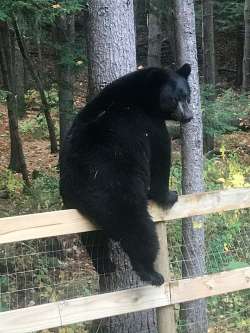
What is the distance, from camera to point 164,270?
4016mm

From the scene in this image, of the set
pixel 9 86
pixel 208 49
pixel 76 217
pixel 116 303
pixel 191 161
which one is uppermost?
pixel 208 49

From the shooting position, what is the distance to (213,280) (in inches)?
165

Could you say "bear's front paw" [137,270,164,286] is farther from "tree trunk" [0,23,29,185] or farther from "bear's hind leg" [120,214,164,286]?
"tree trunk" [0,23,29,185]

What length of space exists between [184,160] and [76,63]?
3.98 metres

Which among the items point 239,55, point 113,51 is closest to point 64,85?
point 113,51

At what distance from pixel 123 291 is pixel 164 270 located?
1.19 ft

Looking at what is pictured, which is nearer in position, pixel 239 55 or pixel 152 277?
pixel 152 277

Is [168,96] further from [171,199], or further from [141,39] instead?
[141,39]

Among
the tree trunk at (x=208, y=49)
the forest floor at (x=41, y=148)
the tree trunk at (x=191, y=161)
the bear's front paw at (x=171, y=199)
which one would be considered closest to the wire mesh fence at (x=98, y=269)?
the tree trunk at (x=191, y=161)

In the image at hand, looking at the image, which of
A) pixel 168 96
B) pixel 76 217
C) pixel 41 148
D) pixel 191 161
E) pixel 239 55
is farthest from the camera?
pixel 239 55

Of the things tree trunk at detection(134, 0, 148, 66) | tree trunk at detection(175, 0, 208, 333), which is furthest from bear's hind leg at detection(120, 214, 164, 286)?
tree trunk at detection(134, 0, 148, 66)

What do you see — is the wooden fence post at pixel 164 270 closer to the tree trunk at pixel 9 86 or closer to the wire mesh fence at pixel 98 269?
the wire mesh fence at pixel 98 269

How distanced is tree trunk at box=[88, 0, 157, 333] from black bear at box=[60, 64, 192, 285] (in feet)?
2.36

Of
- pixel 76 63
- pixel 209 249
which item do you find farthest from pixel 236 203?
pixel 76 63
